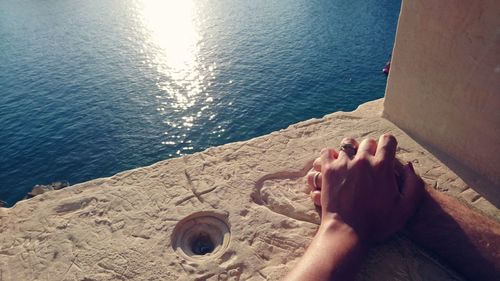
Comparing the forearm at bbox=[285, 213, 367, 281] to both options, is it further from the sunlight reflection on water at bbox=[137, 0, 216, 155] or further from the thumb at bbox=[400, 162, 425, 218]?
the sunlight reflection on water at bbox=[137, 0, 216, 155]

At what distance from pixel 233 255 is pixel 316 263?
1.59 meters

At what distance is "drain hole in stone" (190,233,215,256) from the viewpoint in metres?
6.05

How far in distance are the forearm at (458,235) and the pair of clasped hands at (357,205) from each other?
Answer: 0.79 feet

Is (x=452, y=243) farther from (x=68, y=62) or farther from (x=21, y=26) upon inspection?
(x=21, y=26)

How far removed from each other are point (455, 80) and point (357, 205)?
11.5 ft

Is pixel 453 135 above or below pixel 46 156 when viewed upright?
above

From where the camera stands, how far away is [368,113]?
8891 mm

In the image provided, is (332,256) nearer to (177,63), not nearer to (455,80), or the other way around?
(455,80)

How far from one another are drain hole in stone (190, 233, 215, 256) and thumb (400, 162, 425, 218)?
3015 mm

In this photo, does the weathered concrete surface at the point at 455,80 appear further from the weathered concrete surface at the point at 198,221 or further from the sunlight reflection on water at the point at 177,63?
the sunlight reflection on water at the point at 177,63

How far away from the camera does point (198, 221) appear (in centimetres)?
636

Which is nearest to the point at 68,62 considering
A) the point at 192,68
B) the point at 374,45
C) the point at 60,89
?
the point at 60,89

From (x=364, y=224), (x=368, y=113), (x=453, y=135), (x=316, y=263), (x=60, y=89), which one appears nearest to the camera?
(x=316, y=263)

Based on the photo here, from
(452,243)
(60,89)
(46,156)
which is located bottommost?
(46,156)
